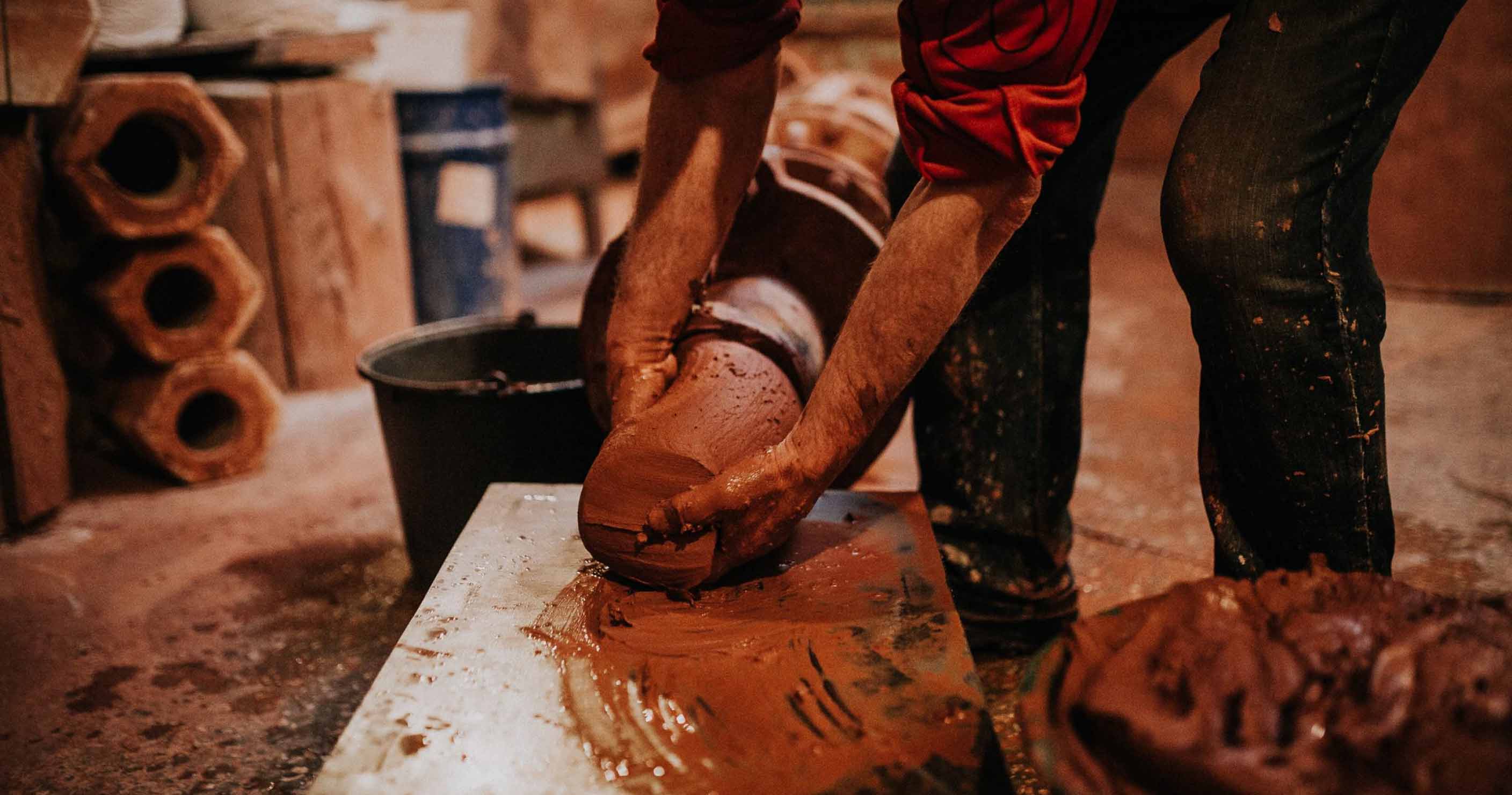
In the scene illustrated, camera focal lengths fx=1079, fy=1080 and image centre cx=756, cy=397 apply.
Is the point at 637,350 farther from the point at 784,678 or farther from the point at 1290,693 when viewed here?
the point at 1290,693

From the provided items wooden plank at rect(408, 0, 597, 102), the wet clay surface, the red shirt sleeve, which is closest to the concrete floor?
the wet clay surface

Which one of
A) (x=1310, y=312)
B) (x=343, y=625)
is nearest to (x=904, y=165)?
(x=1310, y=312)

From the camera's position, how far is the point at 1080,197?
77.9 inches

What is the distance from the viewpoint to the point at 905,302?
1.40 meters

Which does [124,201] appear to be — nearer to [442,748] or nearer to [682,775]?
[442,748]

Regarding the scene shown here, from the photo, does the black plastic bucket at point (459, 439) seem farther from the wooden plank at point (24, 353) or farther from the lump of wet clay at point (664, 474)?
the wooden plank at point (24, 353)

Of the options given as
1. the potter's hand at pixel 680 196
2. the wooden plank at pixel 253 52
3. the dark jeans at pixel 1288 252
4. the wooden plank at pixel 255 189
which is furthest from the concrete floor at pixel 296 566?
the wooden plank at pixel 253 52

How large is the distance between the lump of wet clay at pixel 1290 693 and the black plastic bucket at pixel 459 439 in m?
1.28

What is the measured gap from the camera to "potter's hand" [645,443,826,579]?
4.70 feet

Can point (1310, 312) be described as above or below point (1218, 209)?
below

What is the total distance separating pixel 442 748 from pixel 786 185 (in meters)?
1.41

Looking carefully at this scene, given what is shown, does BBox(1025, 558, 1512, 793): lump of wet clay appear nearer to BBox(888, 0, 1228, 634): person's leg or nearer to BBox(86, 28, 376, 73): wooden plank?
BBox(888, 0, 1228, 634): person's leg

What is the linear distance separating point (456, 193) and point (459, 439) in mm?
2294

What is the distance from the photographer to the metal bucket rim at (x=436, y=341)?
2.09 metres
